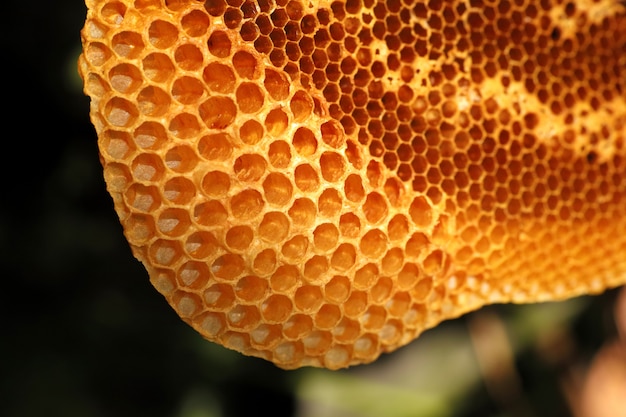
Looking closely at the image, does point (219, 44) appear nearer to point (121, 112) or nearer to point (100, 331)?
point (121, 112)

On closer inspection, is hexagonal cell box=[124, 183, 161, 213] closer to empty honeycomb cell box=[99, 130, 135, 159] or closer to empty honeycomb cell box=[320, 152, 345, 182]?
empty honeycomb cell box=[99, 130, 135, 159]

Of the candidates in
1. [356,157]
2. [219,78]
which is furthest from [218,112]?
[356,157]

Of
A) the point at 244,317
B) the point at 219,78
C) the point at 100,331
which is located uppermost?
the point at 219,78

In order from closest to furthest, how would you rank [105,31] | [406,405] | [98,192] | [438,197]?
[105,31]
[438,197]
[98,192]
[406,405]

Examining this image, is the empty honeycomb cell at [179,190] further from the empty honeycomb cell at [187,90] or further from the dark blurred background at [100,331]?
the dark blurred background at [100,331]

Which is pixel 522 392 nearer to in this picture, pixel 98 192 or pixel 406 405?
pixel 406 405

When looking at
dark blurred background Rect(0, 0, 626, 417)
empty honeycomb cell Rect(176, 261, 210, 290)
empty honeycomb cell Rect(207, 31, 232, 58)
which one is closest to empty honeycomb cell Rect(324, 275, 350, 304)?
empty honeycomb cell Rect(176, 261, 210, 290)

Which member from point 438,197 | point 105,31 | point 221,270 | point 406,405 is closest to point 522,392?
point 406,405

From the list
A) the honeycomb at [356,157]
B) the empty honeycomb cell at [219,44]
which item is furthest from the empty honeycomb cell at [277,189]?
the empty honeycomb cell at [219,44]
